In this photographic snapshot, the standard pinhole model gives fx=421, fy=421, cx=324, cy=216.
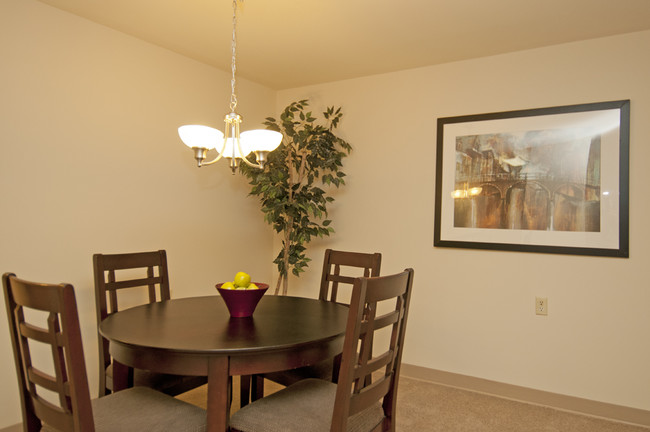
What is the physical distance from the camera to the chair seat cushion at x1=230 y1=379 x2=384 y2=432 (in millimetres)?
1504

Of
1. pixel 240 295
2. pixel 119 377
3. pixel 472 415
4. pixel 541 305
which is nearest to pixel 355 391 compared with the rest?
pixel 240 295

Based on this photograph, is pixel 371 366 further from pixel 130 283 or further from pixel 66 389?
pixel 130 283

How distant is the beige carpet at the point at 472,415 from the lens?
8.11 feet

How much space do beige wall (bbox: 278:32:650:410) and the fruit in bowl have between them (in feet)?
5.74

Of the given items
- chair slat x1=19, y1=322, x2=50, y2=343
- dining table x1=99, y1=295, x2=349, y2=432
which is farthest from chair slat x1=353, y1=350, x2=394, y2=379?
chair slat x1=19, y1=322, x2=50, y2=343

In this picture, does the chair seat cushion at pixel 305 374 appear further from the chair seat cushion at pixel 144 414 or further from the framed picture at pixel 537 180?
the framed picture at pixel 537 180

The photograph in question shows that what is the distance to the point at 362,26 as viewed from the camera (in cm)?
260

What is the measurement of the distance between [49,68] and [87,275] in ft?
4.03

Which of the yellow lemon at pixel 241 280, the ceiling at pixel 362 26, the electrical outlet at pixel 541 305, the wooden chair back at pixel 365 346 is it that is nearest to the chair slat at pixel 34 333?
the yellow lemon at pixel 241 280

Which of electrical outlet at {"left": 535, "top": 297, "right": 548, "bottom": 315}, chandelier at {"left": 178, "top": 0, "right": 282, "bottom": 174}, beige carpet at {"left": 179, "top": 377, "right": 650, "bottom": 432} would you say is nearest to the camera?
chandelier at {"left": 178, "top": 0, "right": 282, "bottom": 174}

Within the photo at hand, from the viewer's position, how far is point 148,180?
2938 millimetres

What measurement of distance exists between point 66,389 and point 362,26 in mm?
2378

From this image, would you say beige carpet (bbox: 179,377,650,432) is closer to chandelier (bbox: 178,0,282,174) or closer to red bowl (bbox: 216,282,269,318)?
red bowl (bbox: 216,282,269,318)

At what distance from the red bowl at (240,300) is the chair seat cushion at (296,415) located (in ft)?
1.25
